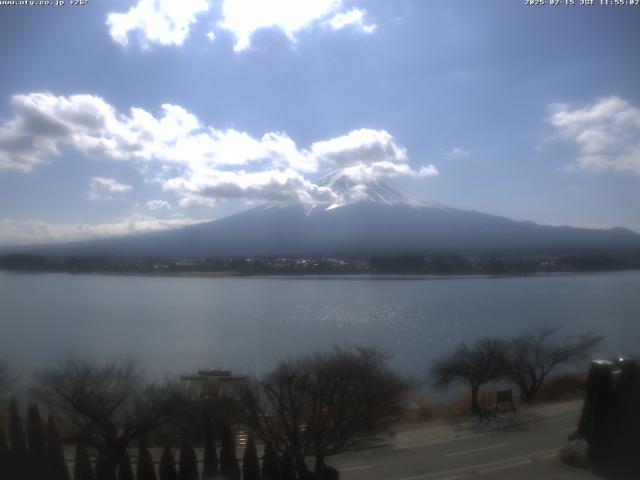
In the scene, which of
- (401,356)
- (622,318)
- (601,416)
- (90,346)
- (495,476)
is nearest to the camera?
(495,476)

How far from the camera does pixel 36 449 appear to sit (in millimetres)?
3855

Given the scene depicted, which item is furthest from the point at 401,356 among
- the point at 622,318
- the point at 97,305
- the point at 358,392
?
the point at 97,305

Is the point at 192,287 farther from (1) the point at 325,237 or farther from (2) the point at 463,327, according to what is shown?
(1) the point at 325,237

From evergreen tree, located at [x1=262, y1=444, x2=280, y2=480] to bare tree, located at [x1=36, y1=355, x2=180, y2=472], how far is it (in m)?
0.99

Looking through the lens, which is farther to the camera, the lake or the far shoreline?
the far shoreline

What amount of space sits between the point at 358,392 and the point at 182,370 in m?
3.91

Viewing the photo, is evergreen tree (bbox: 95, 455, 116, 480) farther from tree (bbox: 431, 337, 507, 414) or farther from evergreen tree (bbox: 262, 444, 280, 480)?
tree (bbox: 431, 337, 507, 414)

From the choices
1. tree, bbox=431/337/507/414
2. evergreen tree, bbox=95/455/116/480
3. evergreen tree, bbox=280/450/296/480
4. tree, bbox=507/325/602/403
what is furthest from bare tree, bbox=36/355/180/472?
tree, bbox=507/325/602/403

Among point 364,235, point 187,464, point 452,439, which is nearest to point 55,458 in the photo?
point 187,464

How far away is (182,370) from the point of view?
787cm

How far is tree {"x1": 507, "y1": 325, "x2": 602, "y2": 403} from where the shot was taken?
8406 mm

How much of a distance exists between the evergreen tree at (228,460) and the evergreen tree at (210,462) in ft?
0.18

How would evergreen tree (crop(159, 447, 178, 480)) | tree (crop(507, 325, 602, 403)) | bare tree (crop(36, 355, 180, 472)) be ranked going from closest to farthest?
evergreen tree (crop(159, 447, 178, 480)), bare tree (crop(36, 355, 180, 472)), tree (crop(507, 325, 602, 403))

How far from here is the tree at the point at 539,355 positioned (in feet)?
27.6
